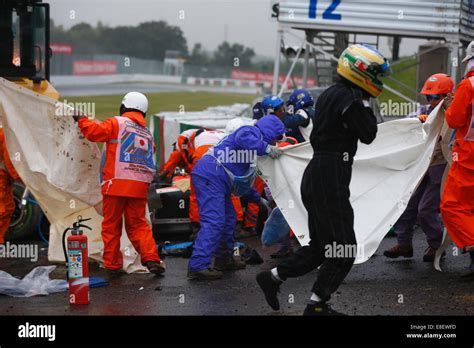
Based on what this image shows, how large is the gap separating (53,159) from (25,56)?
266cm

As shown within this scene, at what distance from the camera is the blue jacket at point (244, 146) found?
26.8 ft

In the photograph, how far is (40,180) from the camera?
898 cm

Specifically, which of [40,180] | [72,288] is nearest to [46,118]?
[40,180]

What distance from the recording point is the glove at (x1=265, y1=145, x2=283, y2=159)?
8260 millimetres

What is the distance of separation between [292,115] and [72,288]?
14.7 ft

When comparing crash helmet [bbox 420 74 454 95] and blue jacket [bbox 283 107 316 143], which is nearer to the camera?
crash helmet [bbox 420 74 454 95]

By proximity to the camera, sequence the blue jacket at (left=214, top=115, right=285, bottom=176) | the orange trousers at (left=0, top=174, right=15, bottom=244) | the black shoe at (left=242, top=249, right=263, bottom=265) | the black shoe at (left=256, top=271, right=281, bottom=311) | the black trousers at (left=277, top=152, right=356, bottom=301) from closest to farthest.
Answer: the black trousers at (left=277, top=152, right=356, bottom=301) → the black shoe at (left=256, top=271, right=281, bottom=311) → the blue jacket at (left=214, top=115, right=285, bottom=176) → the orange trousers at (left=0, top=174, right=15, bottom=244) → the black shoe at (left=242, top=249, right=263, bottom=265)

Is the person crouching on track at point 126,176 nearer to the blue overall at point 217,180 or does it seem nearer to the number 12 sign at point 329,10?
the blue overall at point 217,180

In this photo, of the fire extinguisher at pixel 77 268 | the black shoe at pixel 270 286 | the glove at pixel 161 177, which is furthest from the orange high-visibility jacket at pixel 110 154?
the black shoe at pixel 270 286

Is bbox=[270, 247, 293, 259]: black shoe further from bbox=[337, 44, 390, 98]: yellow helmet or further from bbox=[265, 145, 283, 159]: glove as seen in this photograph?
bbox=[337, 44, 390, 98]: yellow helmet

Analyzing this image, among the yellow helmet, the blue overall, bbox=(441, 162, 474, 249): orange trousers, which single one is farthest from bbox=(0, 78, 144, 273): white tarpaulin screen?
the yellow helmet

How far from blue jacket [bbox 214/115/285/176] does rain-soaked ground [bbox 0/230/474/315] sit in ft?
3.80

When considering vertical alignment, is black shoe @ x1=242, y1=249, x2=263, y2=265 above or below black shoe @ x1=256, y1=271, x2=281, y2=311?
below

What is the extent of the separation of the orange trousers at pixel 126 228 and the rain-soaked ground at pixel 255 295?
254 millimetres
